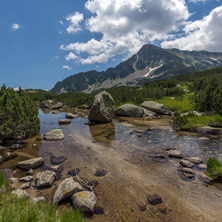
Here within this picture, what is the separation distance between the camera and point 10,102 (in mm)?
12594

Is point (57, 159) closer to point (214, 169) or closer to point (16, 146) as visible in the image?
point (16, 146)

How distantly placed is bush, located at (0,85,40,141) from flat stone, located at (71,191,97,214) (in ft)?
32.6

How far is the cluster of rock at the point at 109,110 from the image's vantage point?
77.2ft

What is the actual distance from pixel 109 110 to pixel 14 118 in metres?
15.4

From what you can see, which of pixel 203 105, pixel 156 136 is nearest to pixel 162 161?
pixel 156 136

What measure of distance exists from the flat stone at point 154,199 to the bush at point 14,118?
41.1ft

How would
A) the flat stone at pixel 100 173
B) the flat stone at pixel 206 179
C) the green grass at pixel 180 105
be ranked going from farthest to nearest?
the green grass at pixel 180 105 → the flat stone at pixel 100 173 → the flat stone at pixel 206 179

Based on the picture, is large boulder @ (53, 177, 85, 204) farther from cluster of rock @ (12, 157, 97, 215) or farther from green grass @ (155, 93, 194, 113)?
green grass @ (155, 93, 194, 113)

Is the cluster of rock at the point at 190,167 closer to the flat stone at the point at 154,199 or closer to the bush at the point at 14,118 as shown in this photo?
the flat stone at the point at 154,199

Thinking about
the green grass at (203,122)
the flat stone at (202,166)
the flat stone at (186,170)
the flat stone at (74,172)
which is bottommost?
the green grass at (203,122)

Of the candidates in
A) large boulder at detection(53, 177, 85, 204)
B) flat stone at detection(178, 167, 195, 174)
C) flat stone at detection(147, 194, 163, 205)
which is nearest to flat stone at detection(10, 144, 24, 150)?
large boulder at detection(53, 177, 85, 204)

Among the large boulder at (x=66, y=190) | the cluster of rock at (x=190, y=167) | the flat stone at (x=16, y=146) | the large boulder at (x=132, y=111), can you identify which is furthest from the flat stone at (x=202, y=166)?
the large boulder at (x=132, y=111)

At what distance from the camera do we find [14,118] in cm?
1284

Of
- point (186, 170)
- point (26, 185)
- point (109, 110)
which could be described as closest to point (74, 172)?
point (26, 185)
